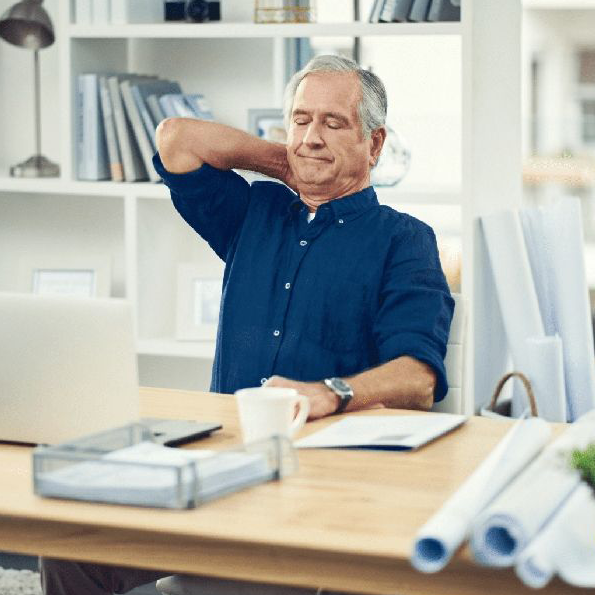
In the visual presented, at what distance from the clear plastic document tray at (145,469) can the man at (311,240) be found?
2.36ft

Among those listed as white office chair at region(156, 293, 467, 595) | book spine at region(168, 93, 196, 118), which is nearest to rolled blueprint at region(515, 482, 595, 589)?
white office chair at region(156, 293, 467, 595)

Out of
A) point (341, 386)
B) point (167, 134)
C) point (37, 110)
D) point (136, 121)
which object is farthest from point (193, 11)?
point (341, 386)

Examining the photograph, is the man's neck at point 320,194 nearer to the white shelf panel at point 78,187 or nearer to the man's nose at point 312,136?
the man's nose at point 312,136

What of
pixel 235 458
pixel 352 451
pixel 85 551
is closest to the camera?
pixel 85 551

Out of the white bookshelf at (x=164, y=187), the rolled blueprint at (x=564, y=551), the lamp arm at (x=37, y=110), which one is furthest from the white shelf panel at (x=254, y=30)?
the rolled blueprint at (x=564, y=551)

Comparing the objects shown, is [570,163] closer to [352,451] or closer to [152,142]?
[152,142]

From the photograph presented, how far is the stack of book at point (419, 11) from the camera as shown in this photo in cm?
353

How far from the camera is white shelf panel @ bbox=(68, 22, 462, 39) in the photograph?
350 centimetres

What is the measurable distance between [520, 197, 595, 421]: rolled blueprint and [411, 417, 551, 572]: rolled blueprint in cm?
170

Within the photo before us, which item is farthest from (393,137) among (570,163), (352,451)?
(570,163)

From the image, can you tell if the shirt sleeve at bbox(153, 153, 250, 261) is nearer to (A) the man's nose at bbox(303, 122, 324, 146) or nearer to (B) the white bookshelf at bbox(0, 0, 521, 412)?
(A) the man's nose at bbox(303, 122, 324, 146)

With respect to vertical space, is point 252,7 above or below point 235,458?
above

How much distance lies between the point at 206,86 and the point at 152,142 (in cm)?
31

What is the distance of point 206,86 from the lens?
157 inches
